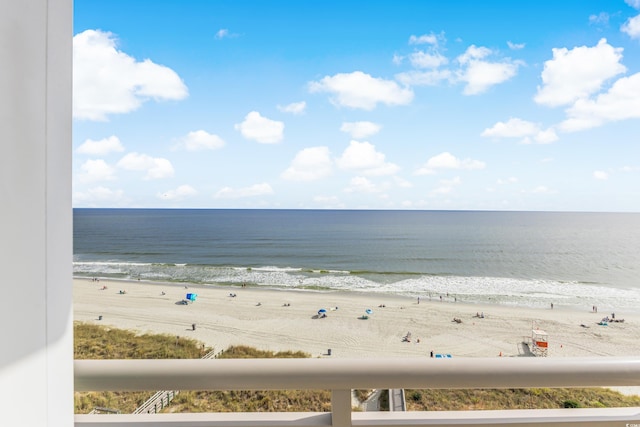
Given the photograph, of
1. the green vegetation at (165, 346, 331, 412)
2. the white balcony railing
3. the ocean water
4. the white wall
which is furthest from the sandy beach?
the white wall

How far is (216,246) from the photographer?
643 inches

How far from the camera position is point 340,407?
2.35ft

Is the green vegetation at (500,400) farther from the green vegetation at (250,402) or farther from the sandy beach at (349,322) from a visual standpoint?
the sandy beach at (349,322)

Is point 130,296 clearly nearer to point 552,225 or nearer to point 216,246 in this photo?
point 216,246

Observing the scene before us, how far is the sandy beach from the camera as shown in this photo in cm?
676

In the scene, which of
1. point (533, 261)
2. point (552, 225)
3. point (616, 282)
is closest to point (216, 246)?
point (533, 261)

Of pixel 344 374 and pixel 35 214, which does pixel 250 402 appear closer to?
pixel 344 374

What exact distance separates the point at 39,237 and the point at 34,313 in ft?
0.36

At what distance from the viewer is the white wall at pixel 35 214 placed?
1.67 ft

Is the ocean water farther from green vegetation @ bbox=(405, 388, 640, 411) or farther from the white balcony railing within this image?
the white balcony railing

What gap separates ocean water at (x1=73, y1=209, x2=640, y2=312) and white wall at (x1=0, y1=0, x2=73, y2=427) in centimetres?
1028

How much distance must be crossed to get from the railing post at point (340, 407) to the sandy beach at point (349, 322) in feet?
18.1

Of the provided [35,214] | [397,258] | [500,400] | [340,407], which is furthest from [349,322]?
[35,214]

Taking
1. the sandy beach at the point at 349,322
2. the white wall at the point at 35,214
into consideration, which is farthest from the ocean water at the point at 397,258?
the white wall at the point at 35,214
